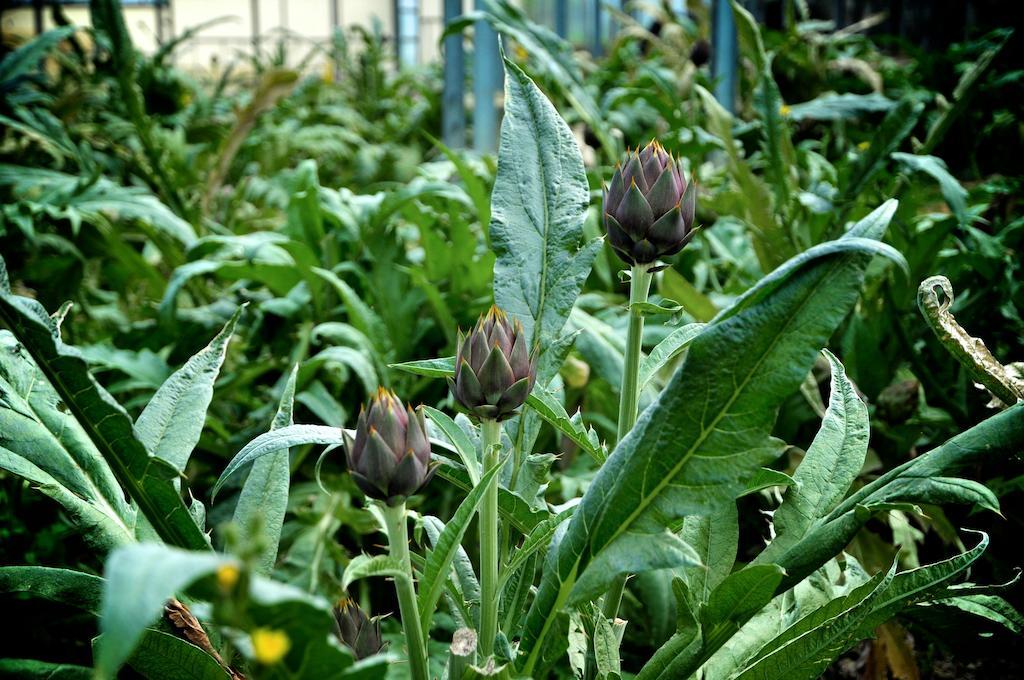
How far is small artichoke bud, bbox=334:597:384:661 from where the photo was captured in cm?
53

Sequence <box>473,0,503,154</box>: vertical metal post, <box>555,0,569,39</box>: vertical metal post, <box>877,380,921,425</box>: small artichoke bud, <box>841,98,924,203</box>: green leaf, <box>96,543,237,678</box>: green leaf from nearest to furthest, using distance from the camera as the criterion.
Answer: <box>96,543,237,678</box>: green leaf < <box>877,380,921,425</box>: small artichoke bud < <box>841,98,924,203</box>: green leaf < <box>473,0,503,154</box>: vertical metal post < <box>555,0,569,39</box>: vertical metal post

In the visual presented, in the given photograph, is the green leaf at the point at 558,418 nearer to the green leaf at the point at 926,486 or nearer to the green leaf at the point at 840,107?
the green leaf at the point at 926,486

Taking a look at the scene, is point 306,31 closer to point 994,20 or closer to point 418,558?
point 994,20

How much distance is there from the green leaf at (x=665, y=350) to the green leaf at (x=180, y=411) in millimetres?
265

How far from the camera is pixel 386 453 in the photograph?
421 mm

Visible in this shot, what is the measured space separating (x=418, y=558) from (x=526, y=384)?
14 centimetres

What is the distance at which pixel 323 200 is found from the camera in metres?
1.75

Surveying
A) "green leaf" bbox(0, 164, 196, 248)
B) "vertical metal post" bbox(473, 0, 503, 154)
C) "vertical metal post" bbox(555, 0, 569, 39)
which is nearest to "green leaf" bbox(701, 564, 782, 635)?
"green leaf" bbox(0, 164, 196, 248)

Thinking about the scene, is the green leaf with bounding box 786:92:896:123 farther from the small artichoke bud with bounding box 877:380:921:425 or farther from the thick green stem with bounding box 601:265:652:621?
the thick green stem with bounding box 601:265:652:621

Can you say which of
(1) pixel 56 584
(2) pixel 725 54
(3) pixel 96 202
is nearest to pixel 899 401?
(1) pixel 56 584

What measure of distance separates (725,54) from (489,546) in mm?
2720

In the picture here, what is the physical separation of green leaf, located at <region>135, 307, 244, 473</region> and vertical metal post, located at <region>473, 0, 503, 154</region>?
1891 mm

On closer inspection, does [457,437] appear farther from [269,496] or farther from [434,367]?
[269,496]

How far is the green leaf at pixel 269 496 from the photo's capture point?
581 mm
